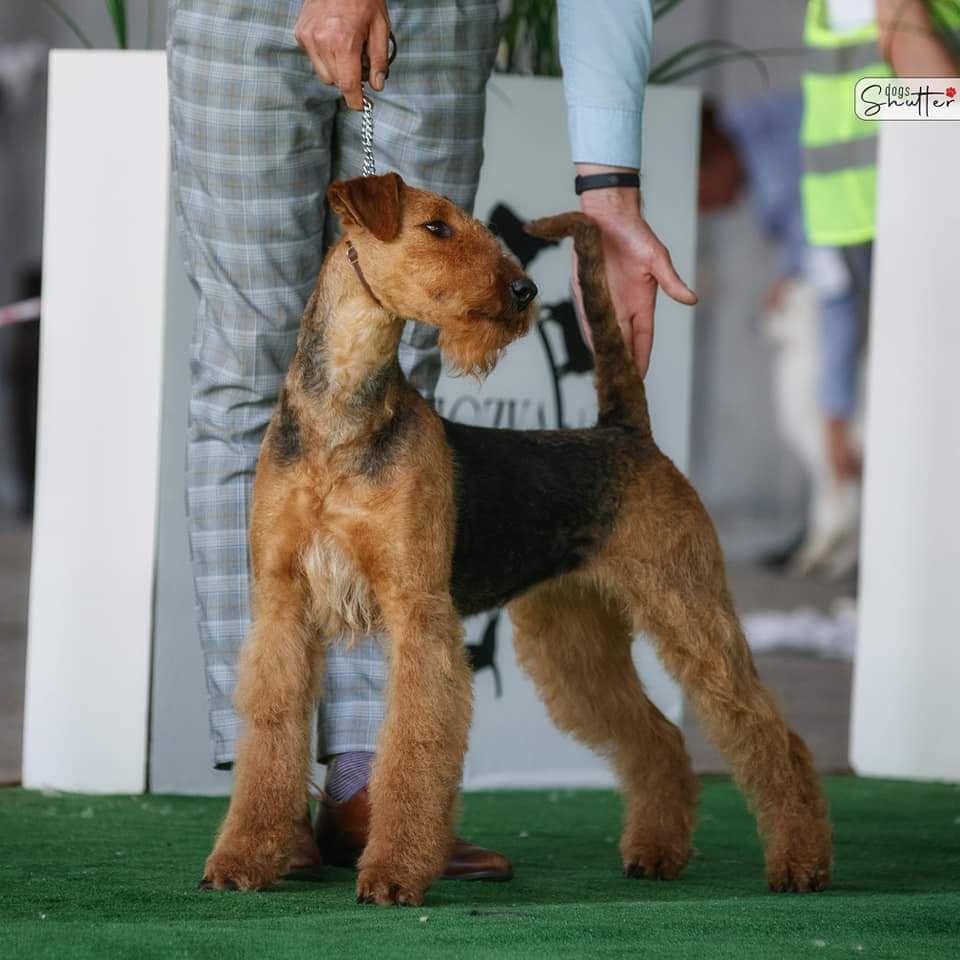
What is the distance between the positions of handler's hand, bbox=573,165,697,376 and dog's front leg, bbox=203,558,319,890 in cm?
81

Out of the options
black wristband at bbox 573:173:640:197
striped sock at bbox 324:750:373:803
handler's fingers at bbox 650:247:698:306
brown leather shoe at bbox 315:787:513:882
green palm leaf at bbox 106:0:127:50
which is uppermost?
green palm leaf at bbox 106:0:127:50

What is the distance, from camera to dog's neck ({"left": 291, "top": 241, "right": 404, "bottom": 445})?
7.88ft

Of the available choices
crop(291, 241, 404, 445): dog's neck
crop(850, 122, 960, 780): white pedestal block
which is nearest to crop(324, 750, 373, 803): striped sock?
crop(291, 241, 404, 445): dog's neck

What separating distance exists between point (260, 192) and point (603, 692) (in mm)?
1104

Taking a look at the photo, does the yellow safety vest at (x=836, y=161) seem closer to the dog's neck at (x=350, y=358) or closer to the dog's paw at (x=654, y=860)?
the dog's paw at (x=654, y=860)

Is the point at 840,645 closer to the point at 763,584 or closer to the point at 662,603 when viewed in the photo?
the point at 763,584

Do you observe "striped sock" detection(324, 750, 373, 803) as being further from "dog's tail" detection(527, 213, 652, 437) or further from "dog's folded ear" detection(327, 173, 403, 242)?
"dog's folded ear" detection(327, 173, 403, 242)

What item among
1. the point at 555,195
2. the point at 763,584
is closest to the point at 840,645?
the point at 763,584

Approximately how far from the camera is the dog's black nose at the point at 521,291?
2305mm

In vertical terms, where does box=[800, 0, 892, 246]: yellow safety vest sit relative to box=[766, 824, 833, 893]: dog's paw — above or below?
above

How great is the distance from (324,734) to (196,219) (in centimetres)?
94

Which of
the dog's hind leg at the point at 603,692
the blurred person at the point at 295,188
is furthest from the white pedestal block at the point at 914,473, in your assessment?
the blurred person at the point at 295,188

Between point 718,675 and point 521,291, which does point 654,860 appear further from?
point 521,291

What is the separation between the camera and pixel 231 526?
9.29 feet
